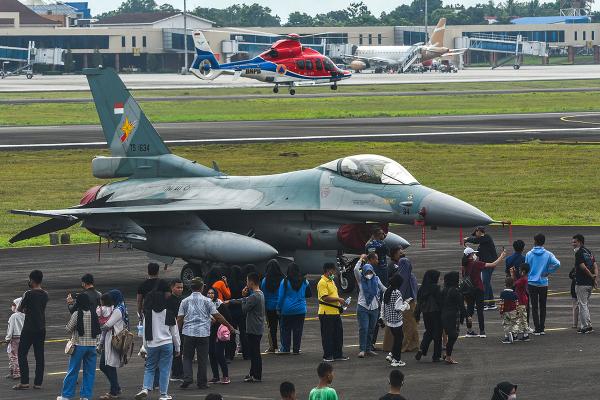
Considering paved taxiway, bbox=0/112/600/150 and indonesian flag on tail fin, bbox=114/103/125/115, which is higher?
indonesian flag on tail fin, bbox=114/103/125/115

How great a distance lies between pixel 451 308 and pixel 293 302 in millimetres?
2984

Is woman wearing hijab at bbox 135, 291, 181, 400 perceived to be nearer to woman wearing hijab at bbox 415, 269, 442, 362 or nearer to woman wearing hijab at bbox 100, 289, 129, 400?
woman wearing hijab at bbox 100, 289, 129, 400

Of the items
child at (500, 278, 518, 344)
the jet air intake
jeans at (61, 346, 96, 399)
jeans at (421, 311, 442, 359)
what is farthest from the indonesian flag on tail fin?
jeans at (61, 346, 96, 399)

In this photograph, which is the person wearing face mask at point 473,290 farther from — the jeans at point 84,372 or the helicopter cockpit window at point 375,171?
the jeans at point 84,372

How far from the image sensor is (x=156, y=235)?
3297 centimetres

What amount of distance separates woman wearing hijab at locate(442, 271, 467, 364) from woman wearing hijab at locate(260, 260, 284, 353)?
315 cm

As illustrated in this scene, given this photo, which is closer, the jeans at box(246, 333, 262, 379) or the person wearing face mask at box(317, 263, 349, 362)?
the jeans at box(246, 333, 262, 379)

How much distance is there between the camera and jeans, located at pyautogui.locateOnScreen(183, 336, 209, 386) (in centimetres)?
2047

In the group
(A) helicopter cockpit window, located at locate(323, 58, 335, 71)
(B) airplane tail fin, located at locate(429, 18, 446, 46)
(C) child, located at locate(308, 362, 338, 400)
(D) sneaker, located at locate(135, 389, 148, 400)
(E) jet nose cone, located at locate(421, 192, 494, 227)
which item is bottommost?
(D) sneaker, located at locate(135, 389, 148, 400)

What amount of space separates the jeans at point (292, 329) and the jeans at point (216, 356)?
87.5 inches

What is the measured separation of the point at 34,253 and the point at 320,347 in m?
17.3

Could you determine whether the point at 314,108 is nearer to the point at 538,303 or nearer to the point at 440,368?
the point at 538,303

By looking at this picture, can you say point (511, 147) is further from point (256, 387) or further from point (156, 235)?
point (256, 387)

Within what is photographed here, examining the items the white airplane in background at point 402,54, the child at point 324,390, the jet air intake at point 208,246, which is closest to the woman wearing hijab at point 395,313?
the child at point 324,390
